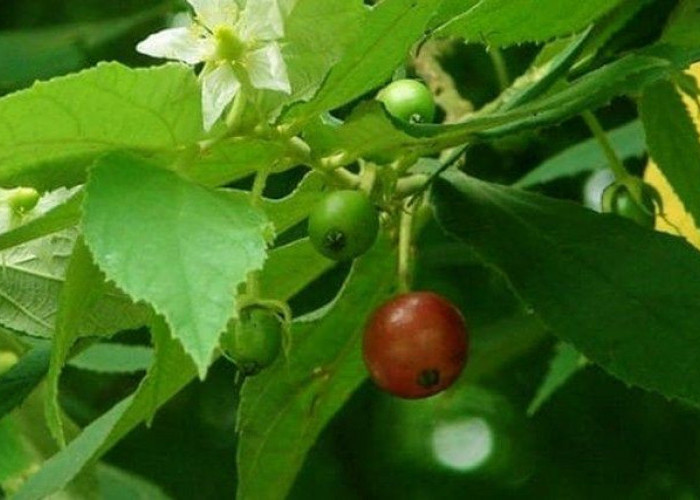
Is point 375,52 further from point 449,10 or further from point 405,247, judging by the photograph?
point 405,247

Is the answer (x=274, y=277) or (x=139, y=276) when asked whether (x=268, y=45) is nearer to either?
(x=139, y=276)

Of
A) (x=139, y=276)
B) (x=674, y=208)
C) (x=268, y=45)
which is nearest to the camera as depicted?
(x=139, y=276)

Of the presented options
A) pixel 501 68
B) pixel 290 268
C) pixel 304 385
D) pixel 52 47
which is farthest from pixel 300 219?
pixel 52 47

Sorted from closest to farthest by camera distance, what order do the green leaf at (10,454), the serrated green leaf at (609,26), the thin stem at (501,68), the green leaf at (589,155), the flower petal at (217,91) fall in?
the flower petal at (217,91) < the serrated green leaf at (609,26) < the green leaf at (10,454) < the green leaf at (589,155) < the thin stem at (501,68)

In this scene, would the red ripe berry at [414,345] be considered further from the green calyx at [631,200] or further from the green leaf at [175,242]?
the green leaf at [175,242]

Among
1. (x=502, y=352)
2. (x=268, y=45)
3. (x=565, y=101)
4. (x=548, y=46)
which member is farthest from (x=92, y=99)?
(x=502, y=352)

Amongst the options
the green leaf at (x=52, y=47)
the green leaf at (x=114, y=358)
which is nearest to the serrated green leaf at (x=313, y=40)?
the green leaf at (x=114, y=358)

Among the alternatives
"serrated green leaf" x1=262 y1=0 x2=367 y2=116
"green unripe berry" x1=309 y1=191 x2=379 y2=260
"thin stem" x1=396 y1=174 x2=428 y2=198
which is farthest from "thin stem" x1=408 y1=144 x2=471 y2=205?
"serrated green leaf" x1=262 y1=0 x2=367 y2=116
